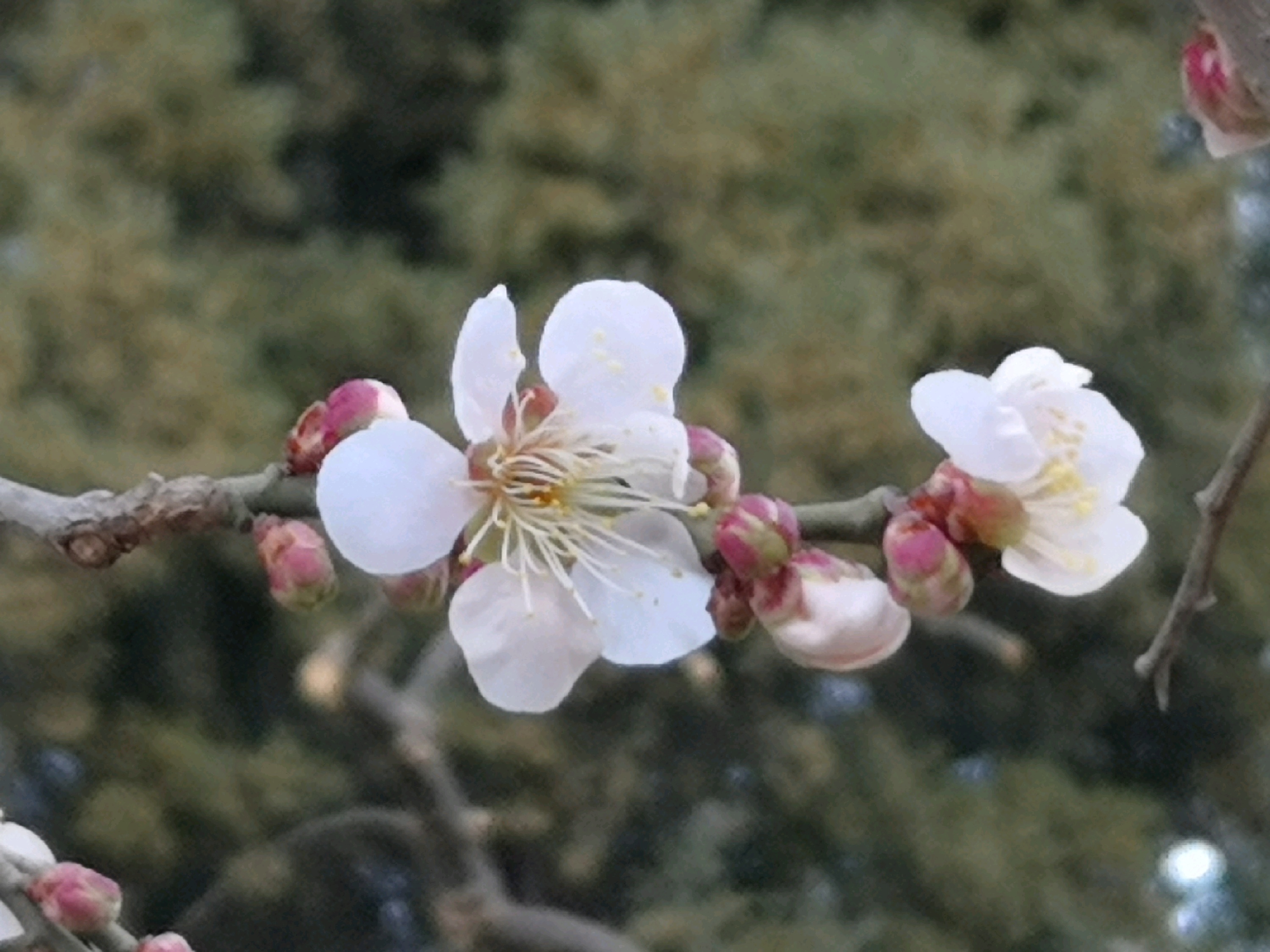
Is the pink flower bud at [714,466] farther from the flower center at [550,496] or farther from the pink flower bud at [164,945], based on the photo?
the pink flower bud at [164,945]

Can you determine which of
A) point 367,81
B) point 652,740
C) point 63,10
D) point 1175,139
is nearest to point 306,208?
Result: point 367,81

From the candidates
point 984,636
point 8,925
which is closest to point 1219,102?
point 8,925

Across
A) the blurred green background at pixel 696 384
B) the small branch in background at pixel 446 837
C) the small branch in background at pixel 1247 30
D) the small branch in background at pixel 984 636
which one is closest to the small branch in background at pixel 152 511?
the small branch in background at pixel 1247 30

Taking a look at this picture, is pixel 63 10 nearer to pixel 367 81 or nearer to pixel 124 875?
pixel 367 81

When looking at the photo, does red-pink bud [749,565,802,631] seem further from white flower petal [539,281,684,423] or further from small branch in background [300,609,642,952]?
small branch in background [300,609,642,952]

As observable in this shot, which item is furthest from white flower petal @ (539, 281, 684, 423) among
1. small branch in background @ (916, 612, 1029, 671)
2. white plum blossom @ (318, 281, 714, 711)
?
small branch in background @ (916, 612, 1029, 671)

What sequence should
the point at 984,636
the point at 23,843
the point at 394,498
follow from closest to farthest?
the point at 394,498
the point at 23,843
the point at 984,636

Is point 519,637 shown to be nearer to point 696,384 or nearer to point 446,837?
point 446,837
